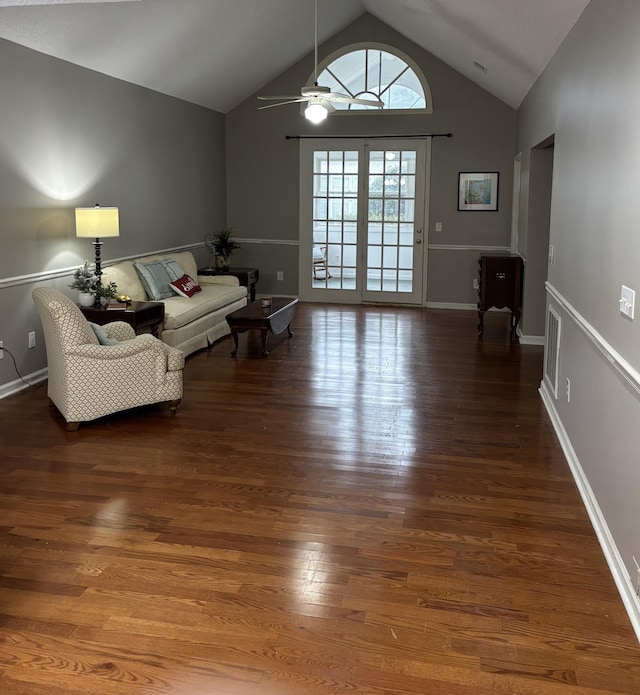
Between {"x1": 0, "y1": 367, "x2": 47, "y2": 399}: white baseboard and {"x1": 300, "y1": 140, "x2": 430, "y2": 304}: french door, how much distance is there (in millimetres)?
4847

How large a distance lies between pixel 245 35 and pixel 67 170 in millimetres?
2690

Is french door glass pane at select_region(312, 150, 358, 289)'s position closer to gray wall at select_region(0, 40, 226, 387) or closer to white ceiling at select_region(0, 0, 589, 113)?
white ceiling at select_region(0, 0, 589, 113)

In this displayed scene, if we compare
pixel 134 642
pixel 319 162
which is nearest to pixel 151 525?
pixel 134 642

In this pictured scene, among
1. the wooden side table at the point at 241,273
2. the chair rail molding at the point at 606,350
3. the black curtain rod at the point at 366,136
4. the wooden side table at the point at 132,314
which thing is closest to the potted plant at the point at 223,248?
the wooden side table at the point at 241,273

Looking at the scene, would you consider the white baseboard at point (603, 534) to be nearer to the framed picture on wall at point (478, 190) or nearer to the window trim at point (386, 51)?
the framed picture on wall at point (478, 190)

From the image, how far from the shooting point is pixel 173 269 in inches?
301

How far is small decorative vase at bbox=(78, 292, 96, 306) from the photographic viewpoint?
596cm

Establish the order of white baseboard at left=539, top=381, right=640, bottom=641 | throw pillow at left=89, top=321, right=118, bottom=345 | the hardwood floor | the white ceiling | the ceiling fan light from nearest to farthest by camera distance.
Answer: the hardwood floor, white baseboard at left=539, top=381, right=640, bottom=641, throw pillow at left=89, top=321, right=118, bottom=345, the white ceiling, the ceiling fan light

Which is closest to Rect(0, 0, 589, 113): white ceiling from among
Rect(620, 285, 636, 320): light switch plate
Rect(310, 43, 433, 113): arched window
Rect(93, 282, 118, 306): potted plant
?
Rect(310, 43, 433, 113): arched window

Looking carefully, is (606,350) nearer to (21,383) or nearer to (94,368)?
(94,368)

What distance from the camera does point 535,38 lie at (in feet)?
17.8

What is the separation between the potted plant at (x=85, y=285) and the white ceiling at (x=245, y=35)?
5.68 ft

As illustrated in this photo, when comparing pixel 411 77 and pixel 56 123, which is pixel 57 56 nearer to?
pixel 56 123

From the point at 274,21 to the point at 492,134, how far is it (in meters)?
3.14
